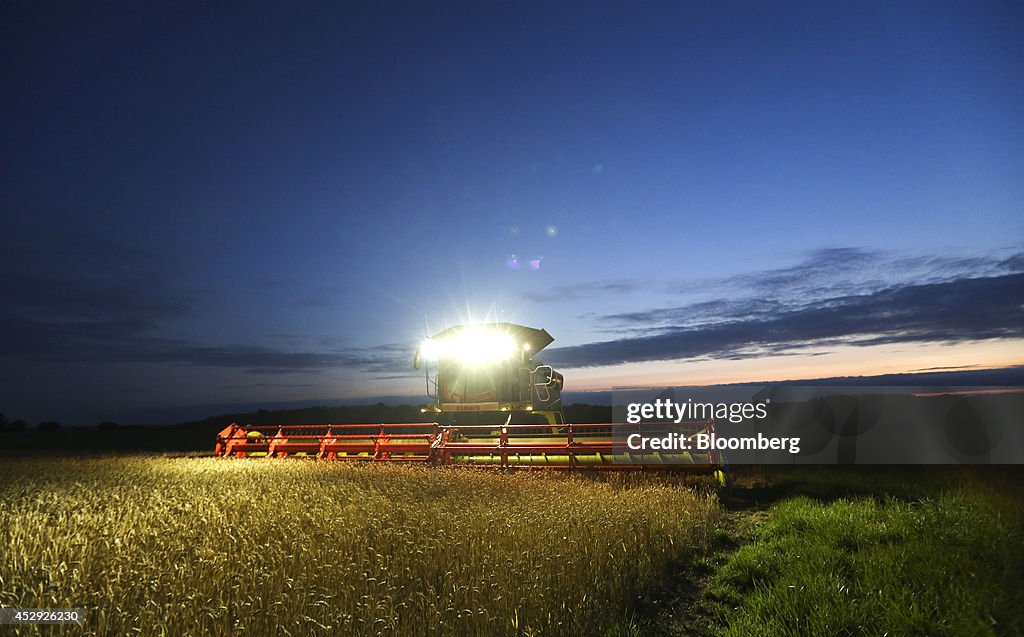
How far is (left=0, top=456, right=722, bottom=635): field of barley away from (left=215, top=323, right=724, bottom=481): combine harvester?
405cm

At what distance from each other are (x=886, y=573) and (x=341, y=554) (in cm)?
431

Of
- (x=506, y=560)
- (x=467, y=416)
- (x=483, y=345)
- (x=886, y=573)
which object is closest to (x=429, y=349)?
(x=483, y=345)

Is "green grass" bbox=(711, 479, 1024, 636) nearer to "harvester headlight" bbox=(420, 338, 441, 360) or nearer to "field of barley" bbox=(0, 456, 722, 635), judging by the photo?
"field of barley" bbox=(0, 456, 722, 635)

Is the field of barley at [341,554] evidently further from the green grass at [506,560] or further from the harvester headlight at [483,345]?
the harvester headlight at [483,345]

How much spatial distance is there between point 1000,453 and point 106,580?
15.8 metres

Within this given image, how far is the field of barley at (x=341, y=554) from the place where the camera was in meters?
3.32

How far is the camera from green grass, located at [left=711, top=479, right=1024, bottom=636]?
11.6ft

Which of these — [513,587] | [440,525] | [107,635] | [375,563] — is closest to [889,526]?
[513,587]

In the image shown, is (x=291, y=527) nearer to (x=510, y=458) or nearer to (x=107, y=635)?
(x=107, y=635)

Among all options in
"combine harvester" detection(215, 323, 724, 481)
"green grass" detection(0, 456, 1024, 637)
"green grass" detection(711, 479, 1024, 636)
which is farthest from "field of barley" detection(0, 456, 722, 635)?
"combine harvester" detection(215, 323, 724, 481)

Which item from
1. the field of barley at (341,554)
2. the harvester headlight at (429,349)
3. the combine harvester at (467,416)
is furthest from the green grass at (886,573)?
the harvester headlight at (429,349)

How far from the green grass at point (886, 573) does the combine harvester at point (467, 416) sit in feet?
20.4

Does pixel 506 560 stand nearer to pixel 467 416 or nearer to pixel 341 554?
pixel 341 554

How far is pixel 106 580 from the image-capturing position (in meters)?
3.55
